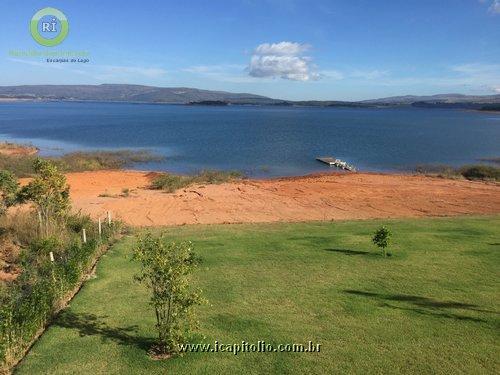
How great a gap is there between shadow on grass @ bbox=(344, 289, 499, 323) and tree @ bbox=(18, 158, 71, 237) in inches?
447

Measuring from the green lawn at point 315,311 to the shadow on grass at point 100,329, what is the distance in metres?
0.02

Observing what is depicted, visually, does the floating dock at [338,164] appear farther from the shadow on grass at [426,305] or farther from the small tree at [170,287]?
the small tree at [170,287]

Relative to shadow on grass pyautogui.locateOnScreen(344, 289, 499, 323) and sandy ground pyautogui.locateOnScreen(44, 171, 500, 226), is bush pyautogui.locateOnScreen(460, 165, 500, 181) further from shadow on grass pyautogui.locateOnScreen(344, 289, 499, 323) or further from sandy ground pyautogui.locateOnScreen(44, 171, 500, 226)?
shadow on grass pyautogui.locateOnScreen(344, 289, 499, 323)

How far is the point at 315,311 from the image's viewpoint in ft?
36.7

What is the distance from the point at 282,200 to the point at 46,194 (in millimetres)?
16451

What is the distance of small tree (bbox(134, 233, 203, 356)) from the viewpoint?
28.0ft

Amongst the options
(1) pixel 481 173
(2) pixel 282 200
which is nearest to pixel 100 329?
(2) pixel 282 200

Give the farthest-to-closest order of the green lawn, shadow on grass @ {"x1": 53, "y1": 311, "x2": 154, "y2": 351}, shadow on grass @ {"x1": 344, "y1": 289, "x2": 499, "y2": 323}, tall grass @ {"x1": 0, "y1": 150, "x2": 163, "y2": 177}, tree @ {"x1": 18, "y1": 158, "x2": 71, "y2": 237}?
tall grass @ {"x1": 0, "y1": 150, "x2": 163, "y2": 177}, tree @ {"x1": 18, "y1": 158, "x2": 71, "y2": 237}, shadow on grass @ {"x1": 344, "y1": 289, "x2": 499, "y2": 323}, shadow on grass @ {"x1": 53, "y1": 311, "x2": 154, "y2": 351}, the green lawn

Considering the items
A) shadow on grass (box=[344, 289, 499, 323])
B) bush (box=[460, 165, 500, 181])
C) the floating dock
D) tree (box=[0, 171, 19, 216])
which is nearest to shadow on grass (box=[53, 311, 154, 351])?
shadow on grass (box=[344, 289, 499, 323])

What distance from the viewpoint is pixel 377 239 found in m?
15.8

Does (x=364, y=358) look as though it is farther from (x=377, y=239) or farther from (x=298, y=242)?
(x=298, y=242)

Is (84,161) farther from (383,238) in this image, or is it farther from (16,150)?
(383,238)

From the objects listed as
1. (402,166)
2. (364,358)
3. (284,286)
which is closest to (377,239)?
(284,286)

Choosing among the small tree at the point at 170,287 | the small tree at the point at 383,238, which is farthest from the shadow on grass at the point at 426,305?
Answer: the small tree at the point at 170,287
